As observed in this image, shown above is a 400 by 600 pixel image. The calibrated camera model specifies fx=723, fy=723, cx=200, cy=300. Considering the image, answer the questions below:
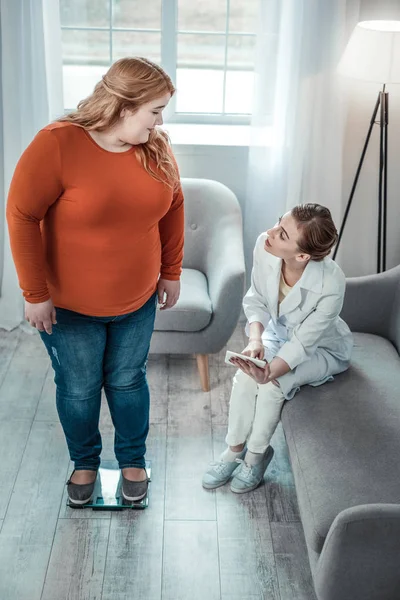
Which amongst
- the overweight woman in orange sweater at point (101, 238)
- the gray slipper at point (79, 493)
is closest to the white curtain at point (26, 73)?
the overweight woman in orange sweater at point (101, 238)

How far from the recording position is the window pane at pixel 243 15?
3.33m

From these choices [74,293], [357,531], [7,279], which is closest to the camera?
[357,531]

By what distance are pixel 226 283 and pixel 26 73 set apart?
1.26 m

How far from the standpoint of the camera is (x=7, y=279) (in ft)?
11.2

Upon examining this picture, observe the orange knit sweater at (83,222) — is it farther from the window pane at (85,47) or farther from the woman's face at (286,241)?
the window pane at (85,47)

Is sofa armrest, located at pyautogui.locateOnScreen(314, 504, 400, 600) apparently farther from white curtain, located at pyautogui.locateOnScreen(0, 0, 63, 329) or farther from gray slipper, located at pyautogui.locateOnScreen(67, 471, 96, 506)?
white curtain, located at pyautogui.locateOnScreen(0, 0, 63, 329)

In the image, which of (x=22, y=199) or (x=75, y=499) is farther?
(x=75, y=499)

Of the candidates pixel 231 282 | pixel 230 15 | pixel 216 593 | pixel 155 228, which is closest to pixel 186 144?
pixel 230 15

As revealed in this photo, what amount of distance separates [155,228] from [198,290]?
94 cm

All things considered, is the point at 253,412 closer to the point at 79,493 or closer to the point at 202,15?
the point at 79,493

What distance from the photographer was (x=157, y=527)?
2.25 metres

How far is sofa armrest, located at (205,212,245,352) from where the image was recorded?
2.76m

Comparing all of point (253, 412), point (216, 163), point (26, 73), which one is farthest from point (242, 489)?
point (26, 73)

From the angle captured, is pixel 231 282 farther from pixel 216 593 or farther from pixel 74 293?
pixel 216 593
